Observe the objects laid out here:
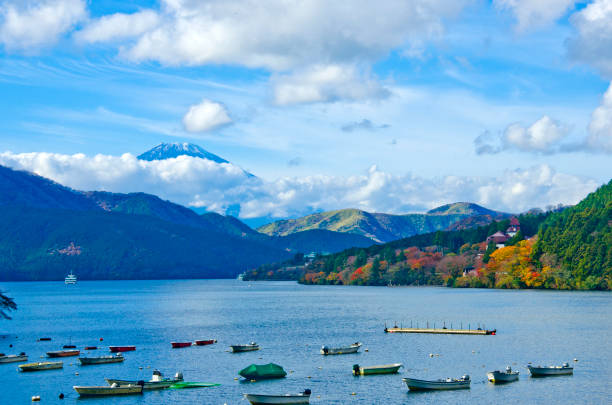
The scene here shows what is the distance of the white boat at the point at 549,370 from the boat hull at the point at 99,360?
58.4 m

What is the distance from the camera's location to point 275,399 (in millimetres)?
73500

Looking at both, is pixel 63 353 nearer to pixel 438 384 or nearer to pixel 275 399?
pixel 275 399

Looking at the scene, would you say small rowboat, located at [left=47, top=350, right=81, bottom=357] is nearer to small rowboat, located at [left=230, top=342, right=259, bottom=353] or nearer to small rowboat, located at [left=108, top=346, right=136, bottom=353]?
small rowboat, located at [left=108, top=346, right=136, bottom=353]

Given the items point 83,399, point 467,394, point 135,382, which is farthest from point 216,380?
point 467,394

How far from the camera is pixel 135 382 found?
3243 inches

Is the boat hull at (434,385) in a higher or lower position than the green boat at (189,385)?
higher

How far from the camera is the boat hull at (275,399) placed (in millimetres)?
73312

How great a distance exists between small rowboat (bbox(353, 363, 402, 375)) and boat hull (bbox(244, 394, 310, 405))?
17730 millimetres

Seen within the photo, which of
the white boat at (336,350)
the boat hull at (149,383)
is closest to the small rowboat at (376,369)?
the white boat at (336,350)

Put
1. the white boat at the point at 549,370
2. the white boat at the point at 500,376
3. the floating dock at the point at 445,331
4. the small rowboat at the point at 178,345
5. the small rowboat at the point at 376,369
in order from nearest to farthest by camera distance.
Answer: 1. the white boat at the point at 500,376
2. the white boat at the point at 549,370
3. the small rowboat at the point at 376,369
4. the small rowboat at the point at 178,345
5. the floating dock at the point at 445,331

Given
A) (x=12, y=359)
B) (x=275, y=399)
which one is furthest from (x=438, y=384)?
(x=12, y=359)

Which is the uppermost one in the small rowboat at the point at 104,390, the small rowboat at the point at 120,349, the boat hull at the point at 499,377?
the boat hull at the point at 499,377

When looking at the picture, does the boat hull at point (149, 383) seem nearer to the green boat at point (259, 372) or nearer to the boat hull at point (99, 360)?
the green boat at point (259, 372)

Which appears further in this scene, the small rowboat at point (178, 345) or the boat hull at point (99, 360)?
the small rowboat at point (178, 345)
